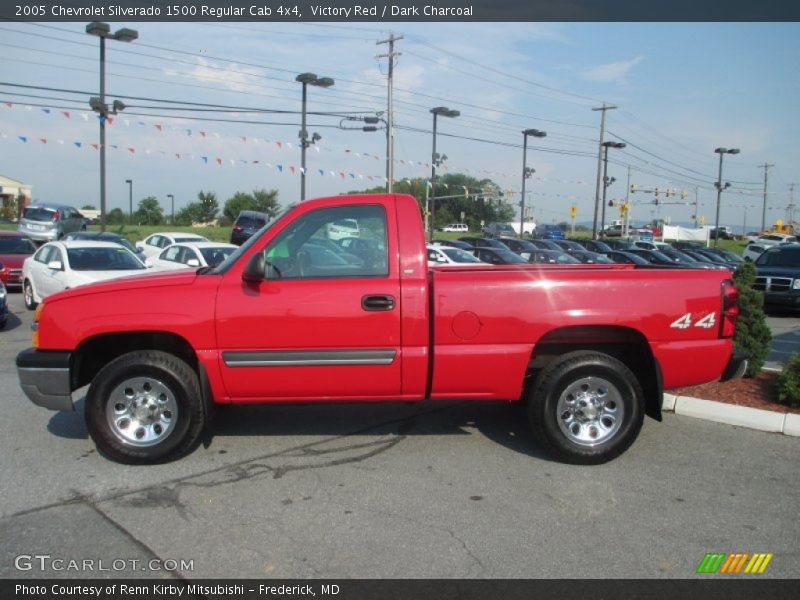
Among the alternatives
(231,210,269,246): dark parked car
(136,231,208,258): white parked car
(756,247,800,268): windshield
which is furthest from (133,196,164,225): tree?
(756,247,800,268): windshield

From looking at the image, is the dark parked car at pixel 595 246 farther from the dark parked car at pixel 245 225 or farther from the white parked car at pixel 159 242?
the white parked car at pixel 159 242

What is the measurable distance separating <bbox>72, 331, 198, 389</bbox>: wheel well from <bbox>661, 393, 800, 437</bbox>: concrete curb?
385cm

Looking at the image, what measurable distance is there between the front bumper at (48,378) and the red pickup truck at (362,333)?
1cm

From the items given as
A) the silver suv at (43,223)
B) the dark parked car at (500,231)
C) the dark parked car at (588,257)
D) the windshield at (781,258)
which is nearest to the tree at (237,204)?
the dark parked car at (500,231)

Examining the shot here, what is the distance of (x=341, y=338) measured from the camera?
4.86m

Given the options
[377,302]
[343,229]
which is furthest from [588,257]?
[377,302]

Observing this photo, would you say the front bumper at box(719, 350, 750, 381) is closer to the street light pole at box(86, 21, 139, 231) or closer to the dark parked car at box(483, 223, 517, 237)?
the street light pole at box(86, 21, 139, 231)

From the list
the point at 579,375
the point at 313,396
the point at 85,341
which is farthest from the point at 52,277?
the point at 579,375

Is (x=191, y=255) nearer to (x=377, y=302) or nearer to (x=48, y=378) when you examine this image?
(x=48, y=378)

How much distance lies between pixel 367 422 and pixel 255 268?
2056 millimetres

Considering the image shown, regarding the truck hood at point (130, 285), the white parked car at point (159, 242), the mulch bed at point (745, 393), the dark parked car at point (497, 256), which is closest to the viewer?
the truck hood at point (130, 285)

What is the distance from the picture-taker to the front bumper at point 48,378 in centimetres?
494

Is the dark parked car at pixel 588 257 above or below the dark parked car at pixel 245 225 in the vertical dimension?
below

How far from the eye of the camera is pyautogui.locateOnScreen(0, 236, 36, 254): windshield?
1770 centimetres
